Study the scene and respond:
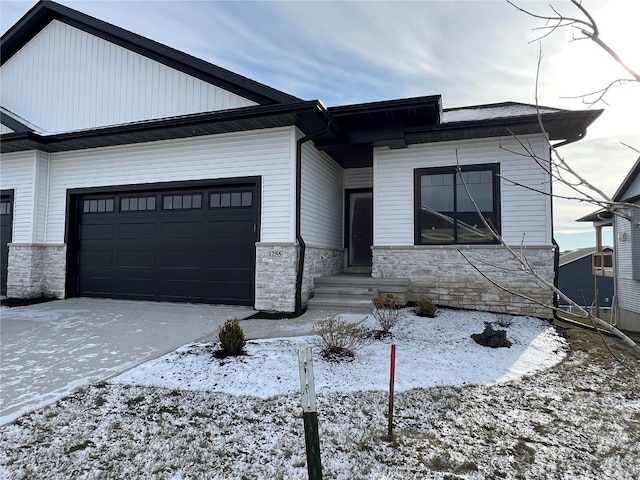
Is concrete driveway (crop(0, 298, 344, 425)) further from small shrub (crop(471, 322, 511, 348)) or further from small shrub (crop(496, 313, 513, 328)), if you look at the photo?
small shrub (crop(496, 313, 513, 328))

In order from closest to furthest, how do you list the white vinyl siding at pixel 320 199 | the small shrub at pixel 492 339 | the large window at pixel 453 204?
1. the small shrub at pixel 492 339
2. the large window at pixel 453 204
3. the white vinyl siding at pixel 320 199

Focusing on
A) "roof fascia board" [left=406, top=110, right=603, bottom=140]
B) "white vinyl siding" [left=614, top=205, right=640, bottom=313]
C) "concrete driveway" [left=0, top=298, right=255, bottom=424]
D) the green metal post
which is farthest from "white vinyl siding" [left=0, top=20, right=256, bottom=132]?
"white vinyl siding" [left=614, top=205, right=640, bottom=313]

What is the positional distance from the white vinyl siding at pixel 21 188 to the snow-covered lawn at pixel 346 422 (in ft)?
25.9

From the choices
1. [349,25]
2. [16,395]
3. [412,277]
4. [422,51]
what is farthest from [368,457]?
[349,25]

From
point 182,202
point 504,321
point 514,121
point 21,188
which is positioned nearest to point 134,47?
point 182,202

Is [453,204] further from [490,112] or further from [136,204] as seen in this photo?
[136,204]

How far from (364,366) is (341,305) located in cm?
325

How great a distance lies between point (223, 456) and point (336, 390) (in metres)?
1.39

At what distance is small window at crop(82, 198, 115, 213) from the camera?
938cm

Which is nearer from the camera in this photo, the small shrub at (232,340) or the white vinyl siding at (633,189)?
the small shrub at (232,340)

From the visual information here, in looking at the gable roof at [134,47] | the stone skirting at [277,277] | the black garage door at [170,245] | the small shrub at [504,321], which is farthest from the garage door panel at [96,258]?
the small shrub at [504,321]

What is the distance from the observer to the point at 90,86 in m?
9.32

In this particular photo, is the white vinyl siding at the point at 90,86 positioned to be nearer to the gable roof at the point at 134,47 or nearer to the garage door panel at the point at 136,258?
the gable roof at the point at 134,47

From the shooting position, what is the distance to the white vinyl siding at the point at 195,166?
7.61 meters
